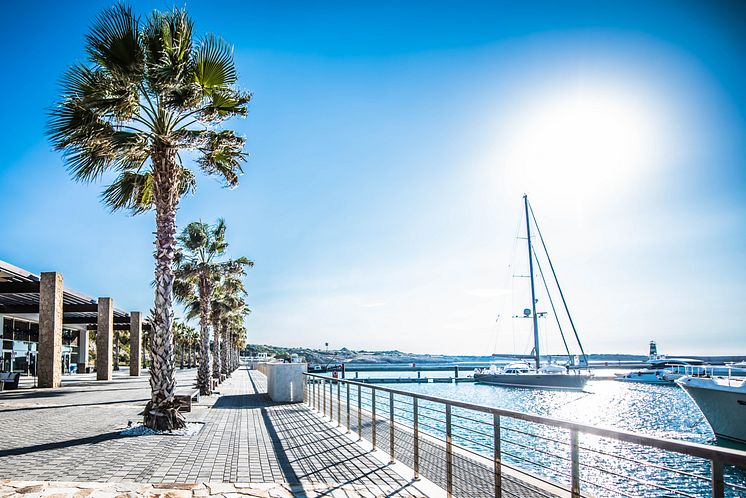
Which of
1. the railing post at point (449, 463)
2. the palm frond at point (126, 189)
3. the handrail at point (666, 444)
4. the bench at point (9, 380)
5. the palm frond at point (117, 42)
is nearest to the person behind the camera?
the handrail at point (666, 444)

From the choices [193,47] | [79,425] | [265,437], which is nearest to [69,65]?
[193,47]

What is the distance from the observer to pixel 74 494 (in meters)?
5.74

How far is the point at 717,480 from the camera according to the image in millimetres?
2510

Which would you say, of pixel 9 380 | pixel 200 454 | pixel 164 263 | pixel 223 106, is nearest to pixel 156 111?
pixel 223 106

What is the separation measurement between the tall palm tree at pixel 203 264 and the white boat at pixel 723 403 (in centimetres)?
1912

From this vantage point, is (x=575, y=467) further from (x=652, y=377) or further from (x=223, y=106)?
(x=652, y=377)

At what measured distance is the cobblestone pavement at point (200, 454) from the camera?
6.59 metres

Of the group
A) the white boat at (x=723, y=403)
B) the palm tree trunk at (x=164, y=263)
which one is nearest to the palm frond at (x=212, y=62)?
the palm tree trunk at (x=164, y=263)

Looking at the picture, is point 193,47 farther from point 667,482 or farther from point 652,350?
point 652,350

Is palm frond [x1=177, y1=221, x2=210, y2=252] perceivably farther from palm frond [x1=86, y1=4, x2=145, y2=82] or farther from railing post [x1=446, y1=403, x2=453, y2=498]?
railing post [x1=446, y1=403, x2=453, y2=498]

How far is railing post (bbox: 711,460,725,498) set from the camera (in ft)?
8.14

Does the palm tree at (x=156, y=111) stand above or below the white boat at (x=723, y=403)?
above

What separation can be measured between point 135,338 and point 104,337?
22.5 ft

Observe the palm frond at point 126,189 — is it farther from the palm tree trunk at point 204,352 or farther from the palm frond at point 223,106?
the palm tree trunk at point 204,352
